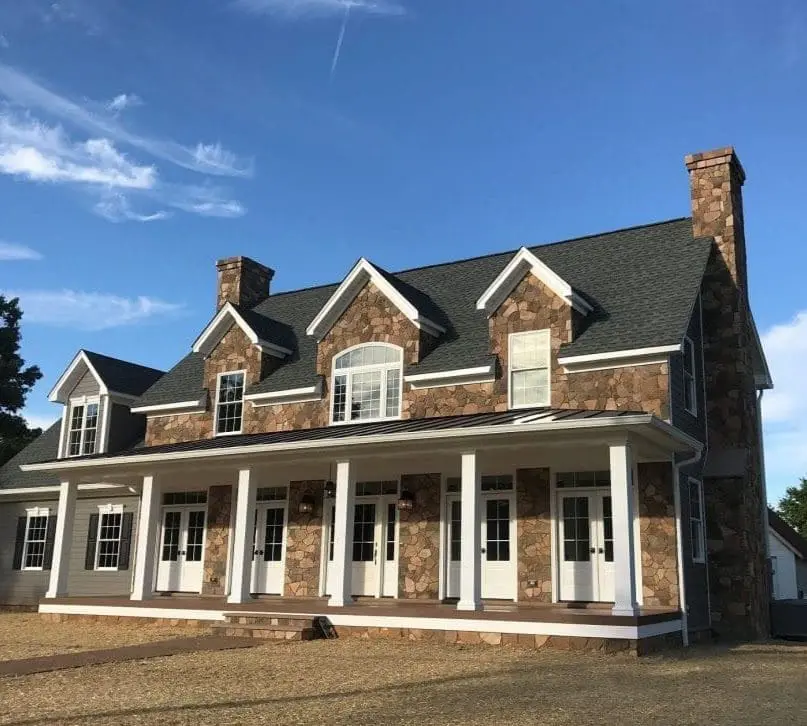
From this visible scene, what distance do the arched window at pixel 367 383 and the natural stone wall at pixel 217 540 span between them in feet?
10.8

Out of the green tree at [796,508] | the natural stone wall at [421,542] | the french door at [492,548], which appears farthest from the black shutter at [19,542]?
the green tree at [796,508]

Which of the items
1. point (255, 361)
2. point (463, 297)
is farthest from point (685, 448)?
point (255, 361)

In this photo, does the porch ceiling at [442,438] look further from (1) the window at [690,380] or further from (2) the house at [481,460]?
(1) the window at [690,380]

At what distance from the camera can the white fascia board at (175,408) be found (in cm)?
1992

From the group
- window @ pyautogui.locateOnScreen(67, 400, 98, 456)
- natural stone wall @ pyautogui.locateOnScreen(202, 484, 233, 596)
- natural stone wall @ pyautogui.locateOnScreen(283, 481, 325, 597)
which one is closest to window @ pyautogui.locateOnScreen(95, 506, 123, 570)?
window @ pyautogui.locateOnScreen(67, 400, 98, 456)

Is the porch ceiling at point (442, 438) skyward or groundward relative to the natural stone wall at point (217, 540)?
skyward

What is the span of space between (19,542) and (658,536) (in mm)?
16888

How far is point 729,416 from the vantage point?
1608 cm

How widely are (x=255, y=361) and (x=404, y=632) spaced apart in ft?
28.3

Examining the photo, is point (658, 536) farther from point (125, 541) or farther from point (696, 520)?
point (125, 541)

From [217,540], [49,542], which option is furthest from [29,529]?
[217,540]

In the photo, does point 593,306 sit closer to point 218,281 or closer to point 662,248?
point 662,248

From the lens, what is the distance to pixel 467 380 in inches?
645

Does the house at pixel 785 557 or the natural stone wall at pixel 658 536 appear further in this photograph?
the house at pixel 785 557
